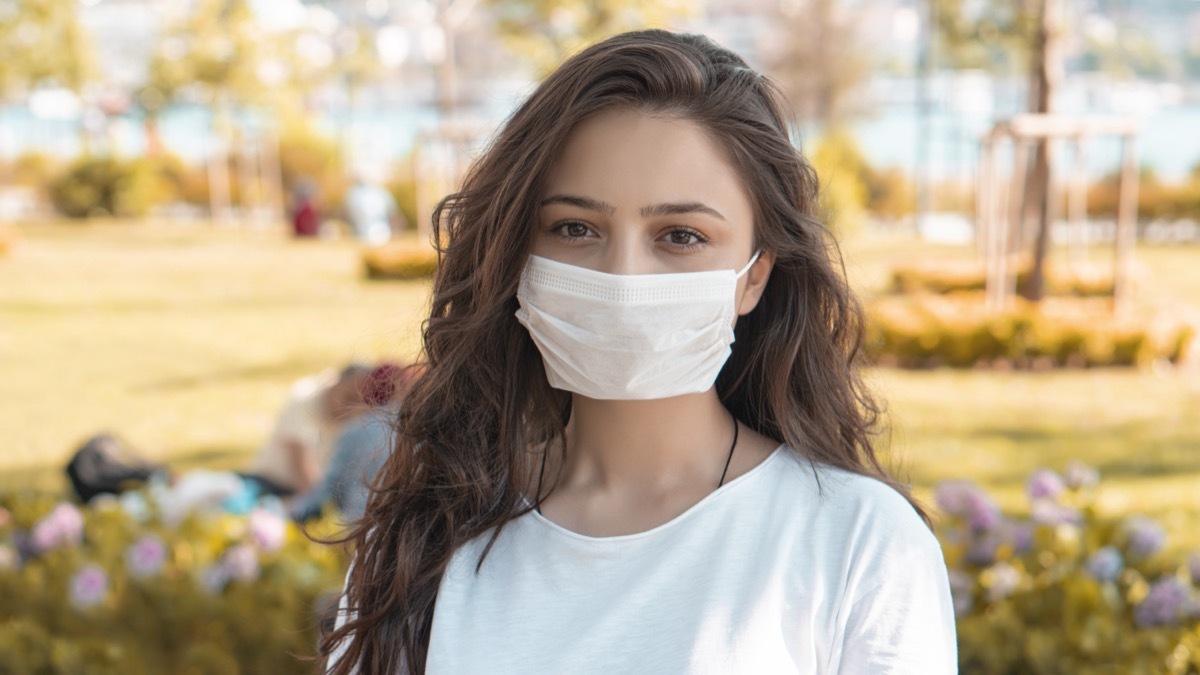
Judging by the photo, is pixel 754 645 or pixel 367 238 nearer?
pixel 754 645

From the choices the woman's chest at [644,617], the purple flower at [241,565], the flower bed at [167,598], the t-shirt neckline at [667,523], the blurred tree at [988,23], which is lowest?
the flower bed at [167,598]

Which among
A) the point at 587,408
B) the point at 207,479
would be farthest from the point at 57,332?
the point at 587,408

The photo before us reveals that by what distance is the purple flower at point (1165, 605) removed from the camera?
10.5 feet

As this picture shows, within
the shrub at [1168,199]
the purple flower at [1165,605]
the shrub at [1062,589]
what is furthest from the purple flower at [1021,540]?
the shrub at [1168,199]

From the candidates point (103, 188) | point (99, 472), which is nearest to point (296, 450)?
point (99, 472)

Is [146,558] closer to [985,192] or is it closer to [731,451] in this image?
[731,451]

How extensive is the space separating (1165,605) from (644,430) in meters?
2.09

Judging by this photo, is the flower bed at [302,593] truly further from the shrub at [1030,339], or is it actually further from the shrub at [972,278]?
the shrub at [972,278]

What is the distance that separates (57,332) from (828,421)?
37.7ft

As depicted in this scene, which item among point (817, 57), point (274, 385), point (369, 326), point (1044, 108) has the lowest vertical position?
point (274, 385)

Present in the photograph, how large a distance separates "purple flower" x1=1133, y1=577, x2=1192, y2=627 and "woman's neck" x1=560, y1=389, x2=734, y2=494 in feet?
6.45

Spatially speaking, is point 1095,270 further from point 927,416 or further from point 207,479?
point 207,479

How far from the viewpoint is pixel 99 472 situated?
5789mm

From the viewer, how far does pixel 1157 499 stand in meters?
5.92
